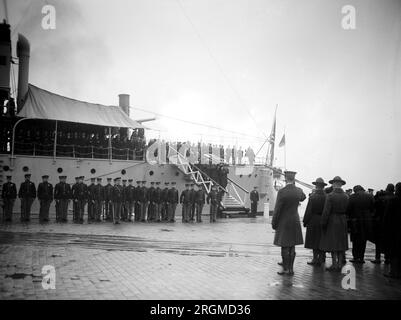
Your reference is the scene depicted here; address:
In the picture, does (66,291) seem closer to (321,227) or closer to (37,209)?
(321,227)

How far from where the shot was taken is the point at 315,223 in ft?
30.5

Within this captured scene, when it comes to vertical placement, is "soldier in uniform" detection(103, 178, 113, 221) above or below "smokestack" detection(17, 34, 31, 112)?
below

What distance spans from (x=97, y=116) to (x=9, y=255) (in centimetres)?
1571

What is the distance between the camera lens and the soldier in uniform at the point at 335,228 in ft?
27.8

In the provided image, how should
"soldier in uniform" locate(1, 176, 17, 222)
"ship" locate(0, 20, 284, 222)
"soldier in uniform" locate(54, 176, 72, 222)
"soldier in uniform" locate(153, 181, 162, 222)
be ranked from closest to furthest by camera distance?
"soldier in uniform" locate(1, 176, 17, 222), "soldier in uniform" locate(54, 176, 72, 222), "soldier in uniform" locate(153, 181, 162, 222), "ship" locate(0, 20, 284, 222)

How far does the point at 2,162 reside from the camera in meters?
Result: 19.7

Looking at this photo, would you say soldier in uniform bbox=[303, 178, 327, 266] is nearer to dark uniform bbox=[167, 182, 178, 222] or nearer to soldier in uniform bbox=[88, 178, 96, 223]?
dark uniform bbox=[167, 182, 178, 222]

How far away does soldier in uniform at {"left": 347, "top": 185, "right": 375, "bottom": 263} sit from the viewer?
31.8 feet

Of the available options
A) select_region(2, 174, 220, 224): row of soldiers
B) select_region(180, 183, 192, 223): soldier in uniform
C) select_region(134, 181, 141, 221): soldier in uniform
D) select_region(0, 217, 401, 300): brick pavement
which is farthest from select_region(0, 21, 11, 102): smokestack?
select_region(0, 217, 401, 300): brick pavement

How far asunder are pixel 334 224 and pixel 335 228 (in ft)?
0.31

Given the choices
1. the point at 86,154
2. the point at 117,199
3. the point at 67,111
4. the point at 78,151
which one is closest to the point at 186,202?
the point at 117,199

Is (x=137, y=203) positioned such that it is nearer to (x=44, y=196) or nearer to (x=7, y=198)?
(x=44, y=196)

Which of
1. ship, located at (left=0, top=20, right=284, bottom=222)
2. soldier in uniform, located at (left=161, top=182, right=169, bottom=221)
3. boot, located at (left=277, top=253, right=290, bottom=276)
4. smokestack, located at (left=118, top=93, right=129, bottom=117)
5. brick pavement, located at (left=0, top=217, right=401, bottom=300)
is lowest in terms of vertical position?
brick pavement, located at (left=0, top=217, right=401, bottom=300)
